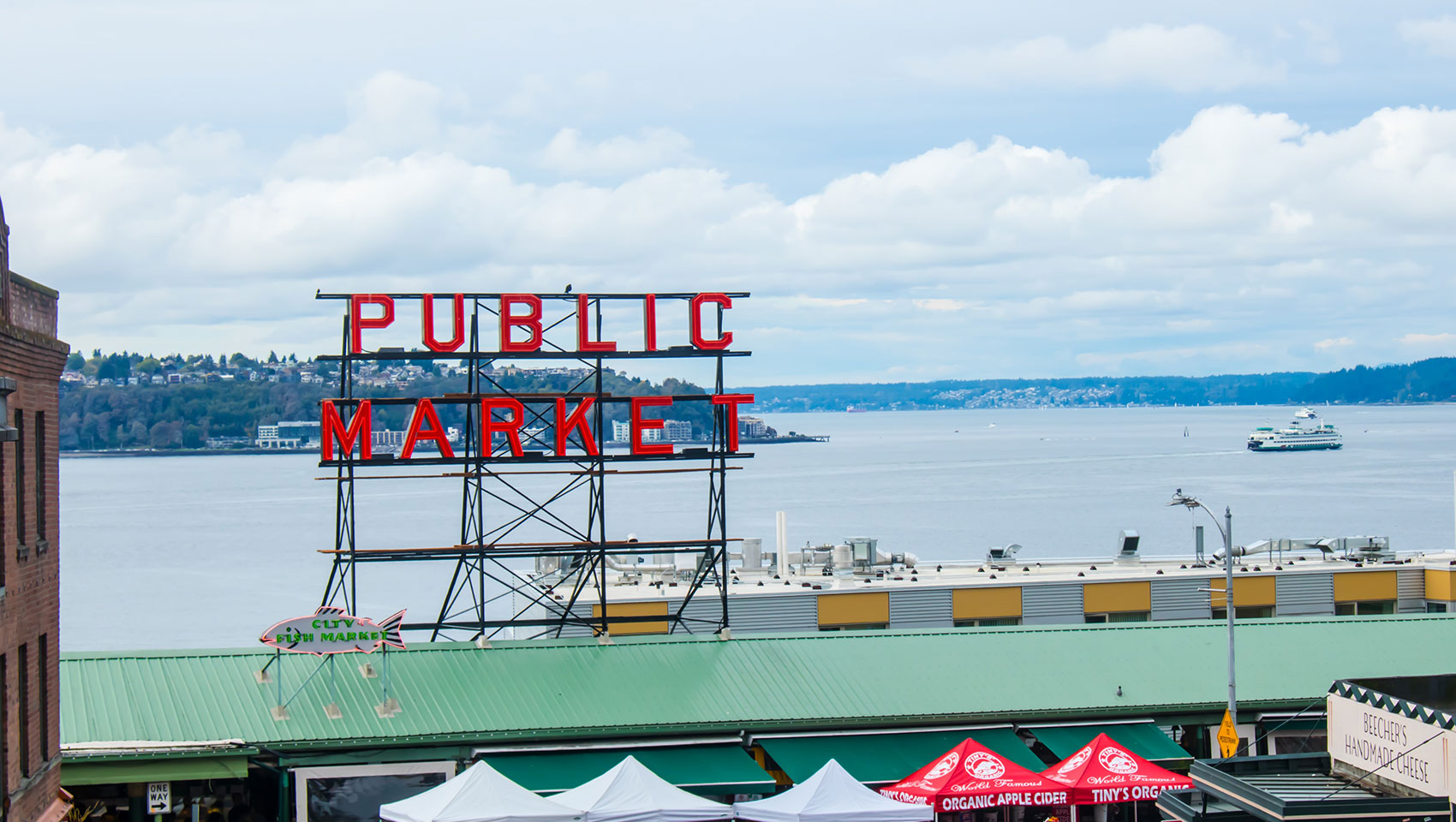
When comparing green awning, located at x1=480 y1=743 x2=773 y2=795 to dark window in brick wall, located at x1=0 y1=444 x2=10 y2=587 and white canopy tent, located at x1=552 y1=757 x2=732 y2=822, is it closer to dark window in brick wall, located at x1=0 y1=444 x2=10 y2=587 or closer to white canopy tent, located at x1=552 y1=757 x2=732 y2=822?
white canopy tent, located at x1=552 y1=757 x2=732 y2=822

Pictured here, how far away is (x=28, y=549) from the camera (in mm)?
22344

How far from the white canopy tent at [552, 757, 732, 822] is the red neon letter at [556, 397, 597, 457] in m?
9.81

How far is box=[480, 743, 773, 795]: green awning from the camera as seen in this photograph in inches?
1073

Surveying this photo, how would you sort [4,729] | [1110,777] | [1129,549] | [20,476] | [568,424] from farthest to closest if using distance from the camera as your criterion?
[1129,549] < [568,424] < [1110,777] < [20,476] < [4,729]

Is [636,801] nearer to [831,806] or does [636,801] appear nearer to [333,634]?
[831,806]

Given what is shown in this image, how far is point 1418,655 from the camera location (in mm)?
33500

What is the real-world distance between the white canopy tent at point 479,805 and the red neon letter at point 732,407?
12.1 meters

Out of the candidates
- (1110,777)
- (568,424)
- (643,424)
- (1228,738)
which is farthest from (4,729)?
(1228,738)

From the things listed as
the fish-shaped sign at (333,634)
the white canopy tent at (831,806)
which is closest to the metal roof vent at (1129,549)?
the white canopy tent at (831,806)

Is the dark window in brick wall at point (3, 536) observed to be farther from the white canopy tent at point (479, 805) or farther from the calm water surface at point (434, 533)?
the calm water surface at point (434, 533)

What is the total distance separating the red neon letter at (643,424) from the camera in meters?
34.4

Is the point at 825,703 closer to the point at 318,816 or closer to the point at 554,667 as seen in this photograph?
the point at 554,667

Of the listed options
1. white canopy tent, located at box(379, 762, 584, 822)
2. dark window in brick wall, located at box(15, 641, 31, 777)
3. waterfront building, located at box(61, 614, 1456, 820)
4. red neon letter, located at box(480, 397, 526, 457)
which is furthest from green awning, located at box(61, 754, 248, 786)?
red neon letter, located at box(480, 397, 526, 457)

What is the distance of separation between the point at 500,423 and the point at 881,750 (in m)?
11.5
